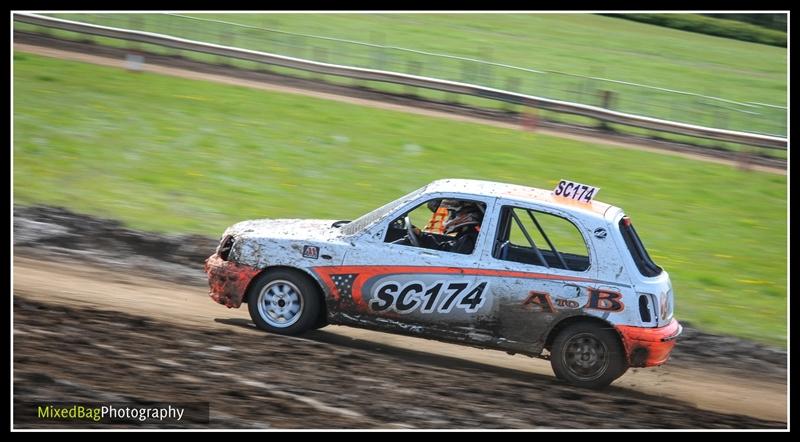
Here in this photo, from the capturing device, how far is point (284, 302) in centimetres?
921

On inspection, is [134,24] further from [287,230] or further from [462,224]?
[462,224]

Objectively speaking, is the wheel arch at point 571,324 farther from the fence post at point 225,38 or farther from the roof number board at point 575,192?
the fence post at point 225,38

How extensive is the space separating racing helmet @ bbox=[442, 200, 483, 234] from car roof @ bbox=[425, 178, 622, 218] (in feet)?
0.52

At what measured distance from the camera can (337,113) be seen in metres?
20.9

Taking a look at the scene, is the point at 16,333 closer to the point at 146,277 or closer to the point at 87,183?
the point at 146,277

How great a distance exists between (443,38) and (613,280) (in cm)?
2041

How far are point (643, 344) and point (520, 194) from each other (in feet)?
6.13

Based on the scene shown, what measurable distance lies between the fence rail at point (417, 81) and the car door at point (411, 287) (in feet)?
48.1

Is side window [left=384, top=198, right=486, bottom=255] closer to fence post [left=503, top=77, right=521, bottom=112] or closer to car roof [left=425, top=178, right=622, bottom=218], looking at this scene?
car roof [left=425, top=178, right=622, bottom=218]

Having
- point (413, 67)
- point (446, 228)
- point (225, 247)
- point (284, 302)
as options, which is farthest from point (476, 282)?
point (413, 67)

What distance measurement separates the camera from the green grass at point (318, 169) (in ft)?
46.3

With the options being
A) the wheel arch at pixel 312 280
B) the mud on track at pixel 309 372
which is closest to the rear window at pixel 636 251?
the mud on track at pixel 309 372

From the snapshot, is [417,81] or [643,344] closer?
[643,344]
